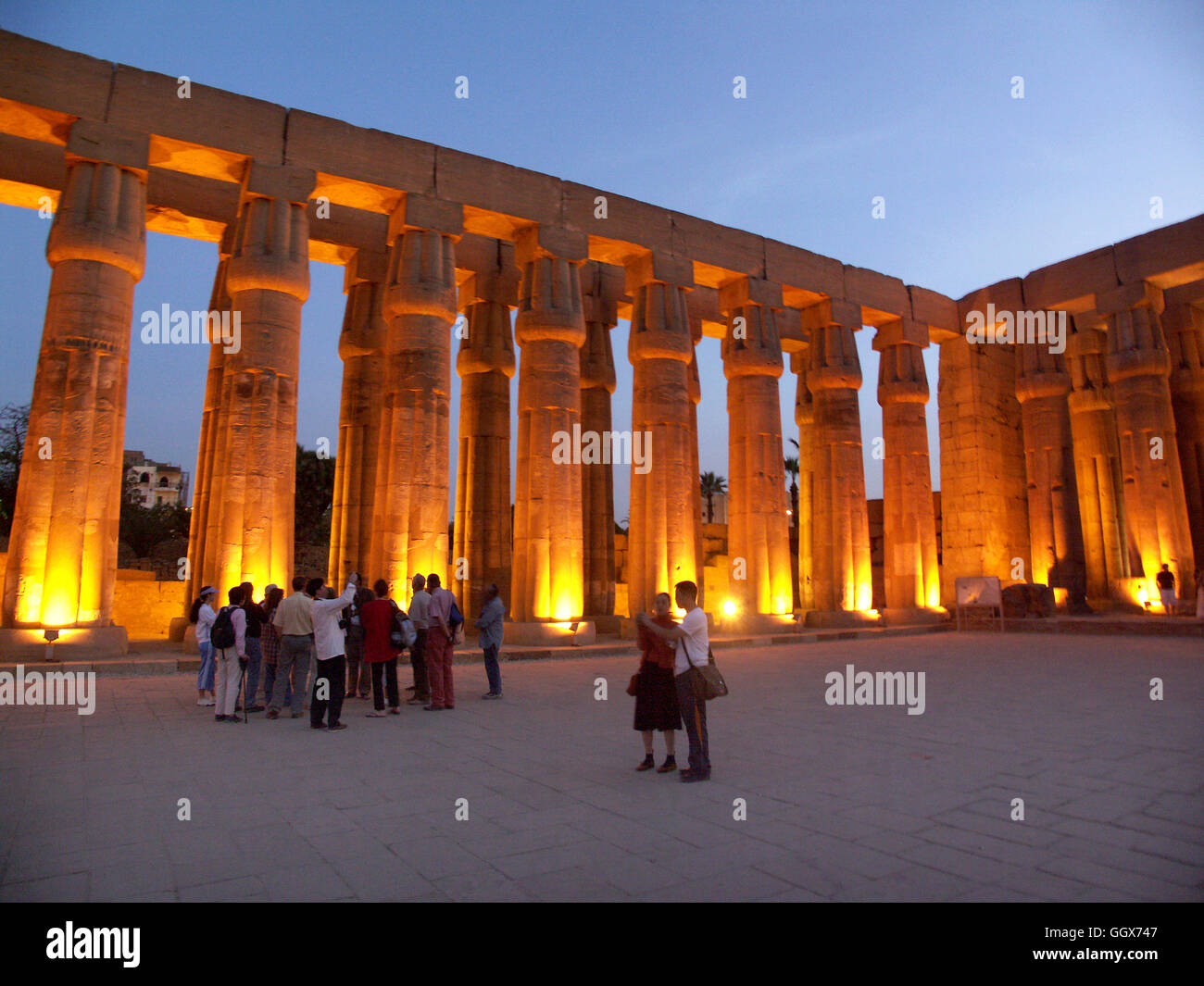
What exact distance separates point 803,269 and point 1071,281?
842 centimetres

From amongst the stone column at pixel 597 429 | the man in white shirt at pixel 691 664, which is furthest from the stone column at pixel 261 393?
the man in white shirt at pixel 691 664

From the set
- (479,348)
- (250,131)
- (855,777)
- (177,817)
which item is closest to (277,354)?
(250,131)

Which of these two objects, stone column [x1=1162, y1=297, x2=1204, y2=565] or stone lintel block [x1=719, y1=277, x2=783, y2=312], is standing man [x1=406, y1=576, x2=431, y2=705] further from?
stone column [x1=1162, y1=297, x2=1204, y2=565]

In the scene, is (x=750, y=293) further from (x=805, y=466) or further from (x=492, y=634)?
(x=492, y=634)

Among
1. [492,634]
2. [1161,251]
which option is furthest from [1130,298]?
[492,634]

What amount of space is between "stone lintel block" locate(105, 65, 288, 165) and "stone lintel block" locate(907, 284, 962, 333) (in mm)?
18064

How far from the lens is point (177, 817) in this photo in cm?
482

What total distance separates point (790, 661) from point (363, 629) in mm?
8352

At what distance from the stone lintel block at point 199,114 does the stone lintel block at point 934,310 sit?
1806 cm

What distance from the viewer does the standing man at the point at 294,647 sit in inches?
344

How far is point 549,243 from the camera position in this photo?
1731 cm

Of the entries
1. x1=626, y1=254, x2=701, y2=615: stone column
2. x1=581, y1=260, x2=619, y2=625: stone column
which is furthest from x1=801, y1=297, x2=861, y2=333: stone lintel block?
x1=581, y1=260, x2=619, y2=625: stone column

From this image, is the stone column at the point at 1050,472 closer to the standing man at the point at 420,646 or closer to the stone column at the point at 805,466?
the stone column at the point at 805,466
